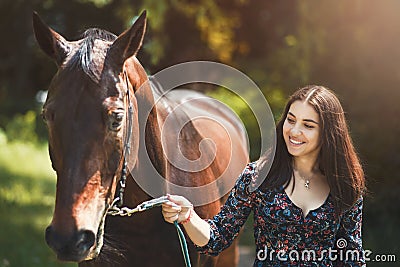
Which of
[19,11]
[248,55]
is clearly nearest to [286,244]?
[248,55]

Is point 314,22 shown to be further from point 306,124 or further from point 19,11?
point 19,11

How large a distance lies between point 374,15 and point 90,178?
5.02 m

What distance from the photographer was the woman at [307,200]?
2871 millimetres

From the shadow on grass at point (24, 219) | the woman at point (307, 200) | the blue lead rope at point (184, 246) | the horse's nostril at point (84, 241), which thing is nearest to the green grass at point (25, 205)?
the shadow on grass at point (24, 219)

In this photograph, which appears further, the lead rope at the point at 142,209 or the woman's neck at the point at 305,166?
the woman's neck at the point at 305,166

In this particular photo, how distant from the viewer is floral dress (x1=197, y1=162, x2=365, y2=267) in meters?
2.87

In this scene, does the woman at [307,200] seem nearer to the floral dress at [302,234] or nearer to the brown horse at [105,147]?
the floral dress at [302,234]

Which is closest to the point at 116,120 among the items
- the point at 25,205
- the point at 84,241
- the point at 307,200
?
the point at 84,241

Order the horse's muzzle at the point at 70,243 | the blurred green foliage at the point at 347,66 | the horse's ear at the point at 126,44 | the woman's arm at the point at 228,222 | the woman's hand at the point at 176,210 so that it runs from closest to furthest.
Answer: the horse's muzzle at the point at 70,243 < the horse's ear at the point at 126,44 < the woman's hand at the point at 176,210 < the woman's arm at the point at 228,222 < the blurred green foliage at the point at 347,66

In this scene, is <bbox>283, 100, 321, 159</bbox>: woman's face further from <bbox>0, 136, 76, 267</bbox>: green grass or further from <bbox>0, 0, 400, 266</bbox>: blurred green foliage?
<bbox>0, 136, 76, 267</bbox>: green grass

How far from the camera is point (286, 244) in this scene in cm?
291

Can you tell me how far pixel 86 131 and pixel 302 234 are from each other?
3.86ft

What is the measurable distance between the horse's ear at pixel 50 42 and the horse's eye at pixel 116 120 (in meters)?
0.34

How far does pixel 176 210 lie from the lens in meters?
2.71
